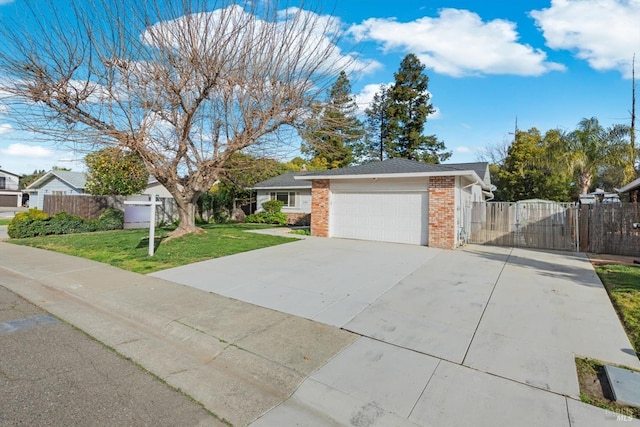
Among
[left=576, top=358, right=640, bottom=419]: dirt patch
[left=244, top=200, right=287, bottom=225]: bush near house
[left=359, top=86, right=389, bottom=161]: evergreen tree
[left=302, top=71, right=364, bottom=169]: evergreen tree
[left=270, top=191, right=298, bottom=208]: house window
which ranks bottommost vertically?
[left=576, top=358, right=640, bottom=419]: dirt patch

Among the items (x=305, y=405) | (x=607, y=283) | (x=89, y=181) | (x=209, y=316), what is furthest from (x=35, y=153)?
(x=607, y=283)

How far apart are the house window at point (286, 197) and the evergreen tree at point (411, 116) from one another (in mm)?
14724

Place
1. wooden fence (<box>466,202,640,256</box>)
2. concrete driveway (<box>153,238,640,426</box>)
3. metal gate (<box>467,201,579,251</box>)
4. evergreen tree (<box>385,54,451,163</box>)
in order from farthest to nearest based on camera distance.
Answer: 1. evergreen tree (<box>385,54,451,163</box>)
2. metal gate (<box>467,201,579,251</box>)
3. wooden fence (<box>466,202,640,256</box>)
4. concrete driveway (<box>153,238,640,426</box>)

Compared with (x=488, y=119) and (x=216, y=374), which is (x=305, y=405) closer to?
(x=216, y=374)

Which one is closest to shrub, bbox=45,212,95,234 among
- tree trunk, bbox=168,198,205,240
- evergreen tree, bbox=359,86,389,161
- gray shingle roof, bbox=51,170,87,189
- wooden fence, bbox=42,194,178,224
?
wooden fence, bbox=42,194,178,224

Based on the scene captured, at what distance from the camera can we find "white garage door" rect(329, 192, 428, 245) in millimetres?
11375

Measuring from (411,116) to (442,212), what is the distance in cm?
2361

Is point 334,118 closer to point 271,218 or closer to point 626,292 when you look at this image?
point 626,292

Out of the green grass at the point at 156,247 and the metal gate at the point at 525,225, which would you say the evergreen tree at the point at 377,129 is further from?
the green grass at the point at 156,247

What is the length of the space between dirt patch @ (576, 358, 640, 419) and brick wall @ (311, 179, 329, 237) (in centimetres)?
1026

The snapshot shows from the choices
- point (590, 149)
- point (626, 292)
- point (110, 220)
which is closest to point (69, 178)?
point (110, 220)

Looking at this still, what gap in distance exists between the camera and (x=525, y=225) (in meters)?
11.4

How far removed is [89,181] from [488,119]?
82.2 ft

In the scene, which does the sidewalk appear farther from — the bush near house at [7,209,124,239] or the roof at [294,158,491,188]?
the bush near house at [7,209,124,239]
